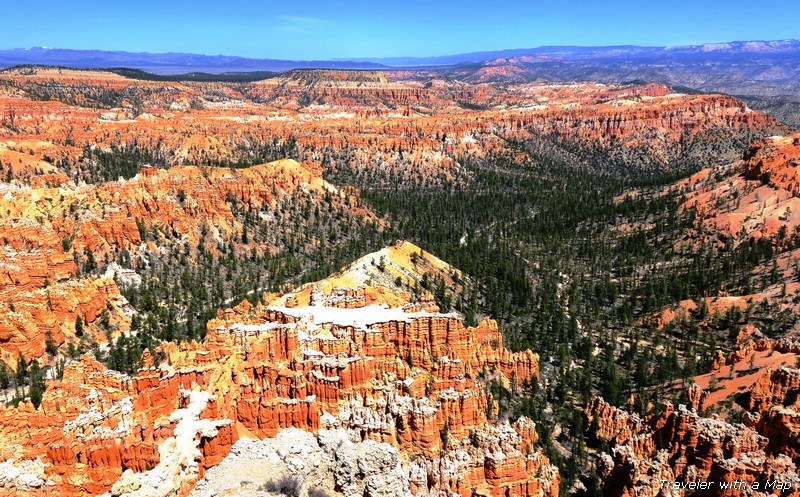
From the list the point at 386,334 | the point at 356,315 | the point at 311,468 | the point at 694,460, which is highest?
the point at 356,315

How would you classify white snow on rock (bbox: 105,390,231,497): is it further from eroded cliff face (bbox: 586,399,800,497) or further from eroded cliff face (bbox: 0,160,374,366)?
eroded cliff face (bbox: 0,160,374,366)

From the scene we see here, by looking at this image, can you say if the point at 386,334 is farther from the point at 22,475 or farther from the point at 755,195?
the point at 755,195

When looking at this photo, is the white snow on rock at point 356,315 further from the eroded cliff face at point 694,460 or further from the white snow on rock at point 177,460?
the eroded cliff face at point 694,460

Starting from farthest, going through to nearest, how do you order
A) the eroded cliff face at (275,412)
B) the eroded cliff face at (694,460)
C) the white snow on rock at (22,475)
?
1. the eroded cliff face at (694,460)
2. the eroded cliff face at (275,412)
3. the white snow on rock at (22,475)

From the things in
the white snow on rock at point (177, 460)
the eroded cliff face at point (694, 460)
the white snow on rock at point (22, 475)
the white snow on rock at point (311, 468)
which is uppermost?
the white snow on rock at point (22, 475)

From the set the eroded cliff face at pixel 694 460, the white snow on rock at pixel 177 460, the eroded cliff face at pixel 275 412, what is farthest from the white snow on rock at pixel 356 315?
the eroded cliff face at pixel 694 460

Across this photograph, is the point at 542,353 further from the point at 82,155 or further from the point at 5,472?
the point at 82,155

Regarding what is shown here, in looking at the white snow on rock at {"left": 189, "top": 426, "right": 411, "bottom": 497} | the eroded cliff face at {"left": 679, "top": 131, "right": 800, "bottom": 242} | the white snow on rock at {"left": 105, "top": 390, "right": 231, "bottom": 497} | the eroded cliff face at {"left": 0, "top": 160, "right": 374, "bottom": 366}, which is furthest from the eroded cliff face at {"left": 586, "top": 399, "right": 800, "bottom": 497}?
the eroded cliff face at {"left": 679, "top": 131, "right": 800, "bottom": 242}

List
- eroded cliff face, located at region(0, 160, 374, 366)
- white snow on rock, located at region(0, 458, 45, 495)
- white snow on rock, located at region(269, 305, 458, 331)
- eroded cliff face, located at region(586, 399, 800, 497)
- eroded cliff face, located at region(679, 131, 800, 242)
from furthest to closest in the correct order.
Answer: eroded cliff face, located at region(679, 131, 800, 242)
eroded cliff face, located at region(0, 160, 374, 366)
white snow on rock, located at region(269, 305, 458, 331)
eroded cliff face, located at region(586, 399, 800, 497)
white snow on rock, located at region(0, 458, 45, 495)

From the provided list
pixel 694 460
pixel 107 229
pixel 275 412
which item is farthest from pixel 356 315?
pixel 107 229
